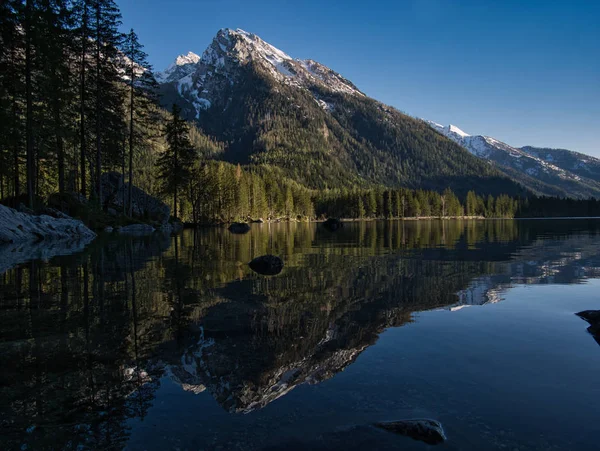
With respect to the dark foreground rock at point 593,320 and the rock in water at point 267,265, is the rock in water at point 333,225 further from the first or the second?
the dark foreground rock at point 593,320

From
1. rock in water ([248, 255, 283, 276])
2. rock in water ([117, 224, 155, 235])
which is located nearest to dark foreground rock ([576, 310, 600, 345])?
rock in water ([248, 255, 283, 276])

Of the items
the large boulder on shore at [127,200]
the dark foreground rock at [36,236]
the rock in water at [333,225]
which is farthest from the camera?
the rock in water at [333,225]

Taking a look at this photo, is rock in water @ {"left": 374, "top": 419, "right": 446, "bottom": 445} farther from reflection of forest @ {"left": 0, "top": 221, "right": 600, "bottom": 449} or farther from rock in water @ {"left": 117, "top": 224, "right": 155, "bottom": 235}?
rock in water @ {"left": 117, "top": 224, "right": 155, "bottom": 235}

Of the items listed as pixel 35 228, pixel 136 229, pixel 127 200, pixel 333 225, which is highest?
pixel 127 200

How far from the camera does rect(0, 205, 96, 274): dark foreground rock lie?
2277 centimetres

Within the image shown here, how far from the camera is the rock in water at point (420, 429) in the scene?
4910 millimetres

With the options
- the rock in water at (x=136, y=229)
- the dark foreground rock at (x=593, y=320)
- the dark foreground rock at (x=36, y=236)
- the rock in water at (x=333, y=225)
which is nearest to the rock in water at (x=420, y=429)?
the dark foreground rock at (x=593, y=320)

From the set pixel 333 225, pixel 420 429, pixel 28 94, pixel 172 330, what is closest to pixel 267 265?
pixel 172 330

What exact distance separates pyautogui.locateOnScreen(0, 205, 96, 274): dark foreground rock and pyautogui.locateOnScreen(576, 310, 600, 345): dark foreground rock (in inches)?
942

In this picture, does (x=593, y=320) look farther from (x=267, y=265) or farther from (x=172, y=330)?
(x=267, y=265)

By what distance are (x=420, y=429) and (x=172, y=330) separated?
253 inches

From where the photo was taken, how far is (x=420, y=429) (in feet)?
16.5

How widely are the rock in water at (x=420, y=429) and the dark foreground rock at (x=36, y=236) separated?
20952 millimetres

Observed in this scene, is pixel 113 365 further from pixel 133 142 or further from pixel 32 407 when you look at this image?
pixel 133 142
